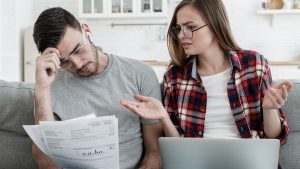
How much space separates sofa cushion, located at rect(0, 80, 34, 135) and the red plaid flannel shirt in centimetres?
55

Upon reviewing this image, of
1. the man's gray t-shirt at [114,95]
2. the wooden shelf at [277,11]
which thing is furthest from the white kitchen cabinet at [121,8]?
the man's gray t-shirt at [114,95]

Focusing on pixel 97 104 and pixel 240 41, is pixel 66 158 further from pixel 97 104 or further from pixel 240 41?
pixel 240 41

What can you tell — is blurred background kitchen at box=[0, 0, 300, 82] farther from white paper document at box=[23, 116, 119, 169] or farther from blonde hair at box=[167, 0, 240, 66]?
white paper document at box=[23, 116, 119, 169]

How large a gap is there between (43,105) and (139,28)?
380 centimetres

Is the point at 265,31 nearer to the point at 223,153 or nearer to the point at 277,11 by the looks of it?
the point at 277,11

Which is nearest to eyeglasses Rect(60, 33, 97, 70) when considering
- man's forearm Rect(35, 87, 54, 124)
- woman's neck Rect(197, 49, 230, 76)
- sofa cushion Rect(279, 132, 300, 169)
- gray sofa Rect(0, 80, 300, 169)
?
Result: man's forearm Rect(35, 87, 54, 124)

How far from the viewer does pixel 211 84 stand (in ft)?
5.07

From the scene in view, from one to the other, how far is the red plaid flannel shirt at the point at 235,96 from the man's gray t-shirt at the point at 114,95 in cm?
9

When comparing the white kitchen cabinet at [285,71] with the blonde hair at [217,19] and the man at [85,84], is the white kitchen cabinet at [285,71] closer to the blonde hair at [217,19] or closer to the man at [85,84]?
the blonde hair at [217,19]

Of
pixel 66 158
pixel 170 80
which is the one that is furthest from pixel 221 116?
pixel 66 158

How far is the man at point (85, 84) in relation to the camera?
142 centimetres

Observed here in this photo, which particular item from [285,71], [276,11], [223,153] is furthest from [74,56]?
[276,11]

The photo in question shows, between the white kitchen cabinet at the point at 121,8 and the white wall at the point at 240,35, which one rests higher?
the white kitchen cabinet at the point at 121,8

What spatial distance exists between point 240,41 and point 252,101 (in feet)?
11.7
